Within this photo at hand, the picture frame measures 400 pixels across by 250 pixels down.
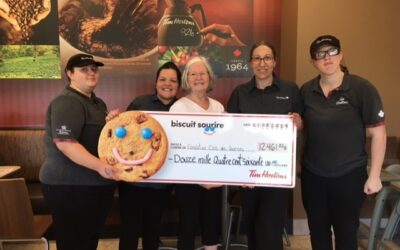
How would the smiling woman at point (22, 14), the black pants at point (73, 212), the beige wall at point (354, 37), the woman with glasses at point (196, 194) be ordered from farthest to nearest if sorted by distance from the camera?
the smiling woman at point (22, 14), the beige wall at point (354, 37), the woman with glasses at point (196, 194), the black pants at point (73, 212)

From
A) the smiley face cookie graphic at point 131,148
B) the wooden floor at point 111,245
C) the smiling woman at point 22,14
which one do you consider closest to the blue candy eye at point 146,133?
the smiley face cookie graphic at point 131,148

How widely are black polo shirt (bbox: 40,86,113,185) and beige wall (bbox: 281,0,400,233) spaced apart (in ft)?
6.80

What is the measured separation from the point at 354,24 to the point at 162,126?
2294 mm

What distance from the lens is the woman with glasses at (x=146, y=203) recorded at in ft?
7.71

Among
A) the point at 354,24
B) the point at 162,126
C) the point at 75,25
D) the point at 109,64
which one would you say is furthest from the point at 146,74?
the point at 354,24

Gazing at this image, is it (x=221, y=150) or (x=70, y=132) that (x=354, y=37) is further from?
(x=70, y=132)

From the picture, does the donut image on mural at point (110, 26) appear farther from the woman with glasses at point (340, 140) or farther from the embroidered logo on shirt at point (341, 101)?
the embroidered logo on shirt at point (341, 101)

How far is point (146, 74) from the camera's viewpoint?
3732mm

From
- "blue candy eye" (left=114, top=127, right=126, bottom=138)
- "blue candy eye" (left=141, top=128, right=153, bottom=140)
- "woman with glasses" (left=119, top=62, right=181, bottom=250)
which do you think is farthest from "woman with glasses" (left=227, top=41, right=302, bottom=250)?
"blue candy eye" (left=114, top=127, right=126, bottom=138)

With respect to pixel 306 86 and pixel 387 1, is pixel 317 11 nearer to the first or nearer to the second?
pixel 387 1

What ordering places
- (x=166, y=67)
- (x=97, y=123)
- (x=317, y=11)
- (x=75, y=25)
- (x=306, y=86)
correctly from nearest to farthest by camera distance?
(x=97, y=123) → (x=306, y=86) → (x=166, y=67) → (x=317, y=11) → (x=75, y=25)

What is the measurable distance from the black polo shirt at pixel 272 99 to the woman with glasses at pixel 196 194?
8.6 inches

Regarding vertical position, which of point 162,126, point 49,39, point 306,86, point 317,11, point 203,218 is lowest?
point 203,218

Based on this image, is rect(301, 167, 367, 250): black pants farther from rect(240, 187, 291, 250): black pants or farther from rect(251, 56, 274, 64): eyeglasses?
rect(251, 56, 274, 64): eyeglasses
